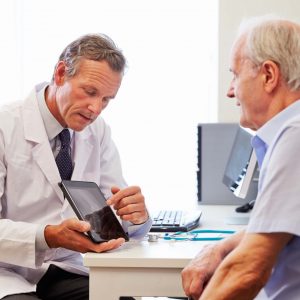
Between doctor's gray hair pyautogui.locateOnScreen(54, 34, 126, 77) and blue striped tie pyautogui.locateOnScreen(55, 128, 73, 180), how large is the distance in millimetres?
200

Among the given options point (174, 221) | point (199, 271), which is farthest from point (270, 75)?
point (174, 221)

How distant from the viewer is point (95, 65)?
1938mm

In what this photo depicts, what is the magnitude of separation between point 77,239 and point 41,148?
409 mm

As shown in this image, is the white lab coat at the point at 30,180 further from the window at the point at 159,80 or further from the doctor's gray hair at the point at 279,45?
the window at the point at 159,80

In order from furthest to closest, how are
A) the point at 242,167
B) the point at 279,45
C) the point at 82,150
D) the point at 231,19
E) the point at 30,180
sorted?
the point at 231,19, the point at 242,167, the point at 82,150, the point at 30,180, the point at 279,45

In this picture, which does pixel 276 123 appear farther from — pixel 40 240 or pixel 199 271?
pixel 40 240

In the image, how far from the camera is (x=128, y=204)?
1843 mm

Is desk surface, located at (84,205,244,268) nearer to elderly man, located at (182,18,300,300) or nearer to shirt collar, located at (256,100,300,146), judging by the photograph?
elderly man, located at (182,18,300,300)

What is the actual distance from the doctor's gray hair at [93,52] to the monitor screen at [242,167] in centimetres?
68

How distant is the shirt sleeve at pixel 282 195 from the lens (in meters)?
1.16

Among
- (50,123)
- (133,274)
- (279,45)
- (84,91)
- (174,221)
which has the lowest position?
(174,221)

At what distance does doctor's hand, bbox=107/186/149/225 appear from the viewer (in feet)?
6.01

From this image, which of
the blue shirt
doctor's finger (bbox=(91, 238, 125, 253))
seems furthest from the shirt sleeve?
doctor's finger (bbox=(91, 238, 125, 253))

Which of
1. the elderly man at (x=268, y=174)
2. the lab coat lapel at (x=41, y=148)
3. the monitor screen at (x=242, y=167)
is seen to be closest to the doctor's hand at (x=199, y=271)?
the elderly man at (x=268, y=174)
